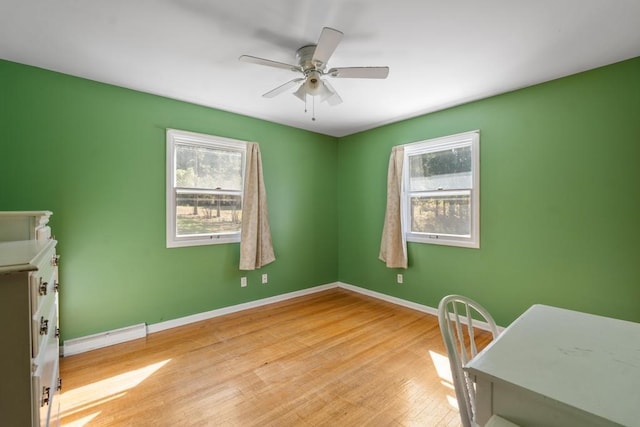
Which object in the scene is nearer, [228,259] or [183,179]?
[183,179]

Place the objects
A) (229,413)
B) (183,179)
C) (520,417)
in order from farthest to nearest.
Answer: (183,179)
(229,413)
(520,417)

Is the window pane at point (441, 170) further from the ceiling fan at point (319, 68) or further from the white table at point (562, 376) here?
the white table at point (562, 376)

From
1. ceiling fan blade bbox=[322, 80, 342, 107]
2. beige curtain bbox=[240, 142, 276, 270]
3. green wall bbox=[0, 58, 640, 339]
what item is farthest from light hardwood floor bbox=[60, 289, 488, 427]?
ceiling fan blade bbox=[322, 80, 342, 107]

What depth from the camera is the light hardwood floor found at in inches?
71.4

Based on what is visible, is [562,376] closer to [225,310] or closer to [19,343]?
[19,343]

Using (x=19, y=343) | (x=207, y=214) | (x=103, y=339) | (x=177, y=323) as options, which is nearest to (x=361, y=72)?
(x=19, y=343)

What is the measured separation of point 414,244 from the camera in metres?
3.72

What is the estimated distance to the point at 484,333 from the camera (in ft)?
9.87

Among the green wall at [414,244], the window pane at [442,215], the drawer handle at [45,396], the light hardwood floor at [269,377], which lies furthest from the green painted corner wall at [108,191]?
the window pane at [442,215]

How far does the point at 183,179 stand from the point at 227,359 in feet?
6.36

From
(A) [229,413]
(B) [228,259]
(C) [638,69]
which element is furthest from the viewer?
(B) [228,259]

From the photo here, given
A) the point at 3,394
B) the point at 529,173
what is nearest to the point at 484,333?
the point at 529,173

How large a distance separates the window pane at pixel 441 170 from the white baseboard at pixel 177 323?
1525 mm

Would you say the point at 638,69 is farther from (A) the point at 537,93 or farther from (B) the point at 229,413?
(B) the point at 229,413
